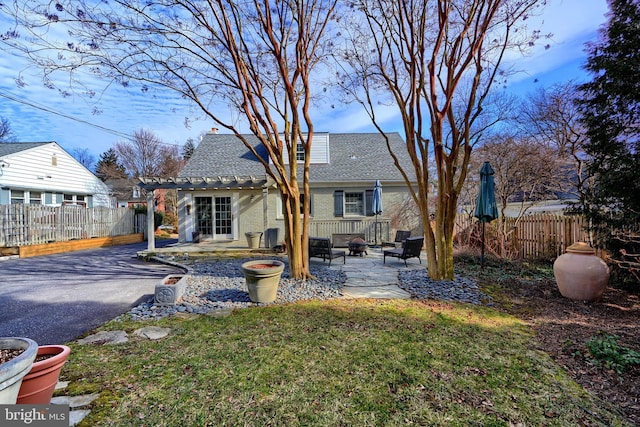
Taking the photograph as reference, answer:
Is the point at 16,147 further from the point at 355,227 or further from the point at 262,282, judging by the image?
the point at 262,282

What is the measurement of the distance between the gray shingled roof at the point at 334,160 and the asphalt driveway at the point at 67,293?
6.36 metres

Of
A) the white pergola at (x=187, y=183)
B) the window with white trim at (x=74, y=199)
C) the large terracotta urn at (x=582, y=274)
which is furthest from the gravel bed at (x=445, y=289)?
the window with white trim at (x=74, y=199)

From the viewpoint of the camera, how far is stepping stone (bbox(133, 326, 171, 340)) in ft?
12.3

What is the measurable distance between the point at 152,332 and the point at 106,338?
512 millimetres

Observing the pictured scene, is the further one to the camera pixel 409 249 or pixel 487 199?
pixel 409 249

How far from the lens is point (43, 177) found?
1609 cm

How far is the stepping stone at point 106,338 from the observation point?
3.57 metres

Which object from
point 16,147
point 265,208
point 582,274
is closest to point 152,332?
point 582,274

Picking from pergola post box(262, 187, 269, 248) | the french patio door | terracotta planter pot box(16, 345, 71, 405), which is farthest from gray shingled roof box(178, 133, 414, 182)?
terracotta planter pot box(16, 345, 71, 405)

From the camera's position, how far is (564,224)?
796cm

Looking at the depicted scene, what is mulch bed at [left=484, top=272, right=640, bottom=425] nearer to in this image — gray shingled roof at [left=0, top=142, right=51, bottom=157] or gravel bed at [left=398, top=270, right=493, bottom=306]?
gravel bed at [left=398, top=270, right=493, bottom=306]

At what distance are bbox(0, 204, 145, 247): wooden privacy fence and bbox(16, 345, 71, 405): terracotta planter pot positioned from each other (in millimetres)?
13279

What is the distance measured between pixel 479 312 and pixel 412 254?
12.1 feet

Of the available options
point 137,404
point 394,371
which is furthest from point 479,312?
point 137,404
